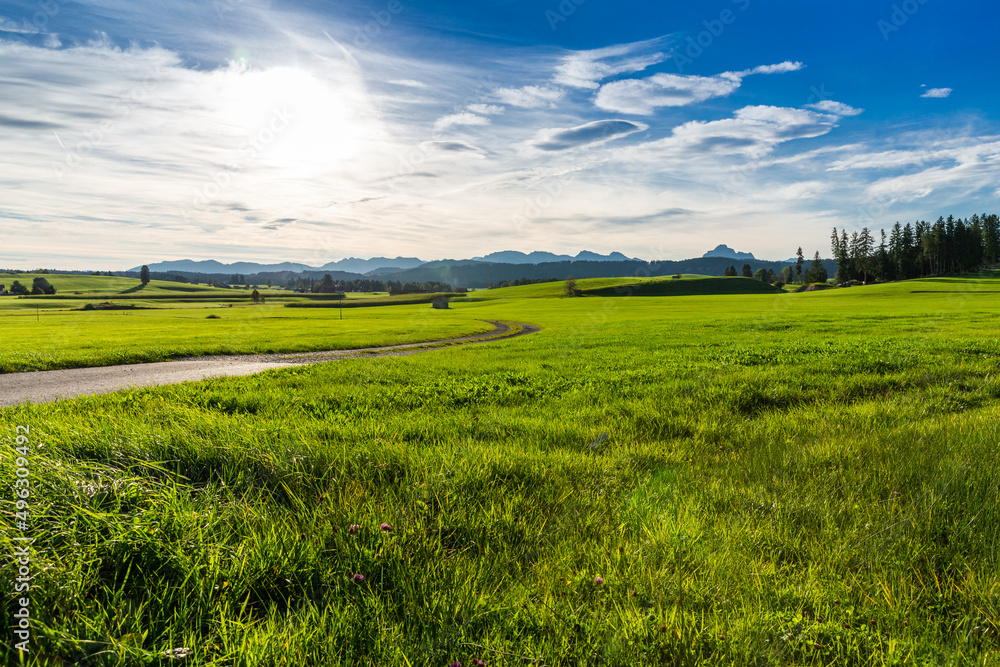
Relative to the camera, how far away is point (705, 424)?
7.38 metres

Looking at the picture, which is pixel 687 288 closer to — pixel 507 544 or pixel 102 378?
pixel 102 378

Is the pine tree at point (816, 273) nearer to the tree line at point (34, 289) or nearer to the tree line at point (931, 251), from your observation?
the tree line at point (931, 251)

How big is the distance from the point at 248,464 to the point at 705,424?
645 cm

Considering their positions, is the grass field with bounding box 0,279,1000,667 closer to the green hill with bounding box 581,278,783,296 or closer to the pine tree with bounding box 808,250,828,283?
the green hill with bounding box 581,278,783,296

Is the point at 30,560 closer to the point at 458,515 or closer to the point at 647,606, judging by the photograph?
the point at 458,515

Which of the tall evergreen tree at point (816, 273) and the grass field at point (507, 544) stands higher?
the tall evergreen tree at point (816, 273)

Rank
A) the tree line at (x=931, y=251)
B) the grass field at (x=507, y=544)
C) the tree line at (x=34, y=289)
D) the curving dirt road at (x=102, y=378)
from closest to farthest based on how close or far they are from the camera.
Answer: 1. the grass field at (x=507, y=544)
2. the curving dirt road at (x=102, y=378)
3. the tree line at (x=931, y=251)
4. the tree line at (x=34, y=289)

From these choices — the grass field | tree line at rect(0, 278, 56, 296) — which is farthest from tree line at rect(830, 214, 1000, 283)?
tree line at rect(0, 278, 56, 296)

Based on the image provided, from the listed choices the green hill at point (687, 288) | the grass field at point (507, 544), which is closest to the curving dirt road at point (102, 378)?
the grass field at point (507, 544)

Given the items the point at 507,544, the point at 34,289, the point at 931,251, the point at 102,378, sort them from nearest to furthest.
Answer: the point at 507,544 < the point at 102,378 < the point at 931,251 < the point at 34,289

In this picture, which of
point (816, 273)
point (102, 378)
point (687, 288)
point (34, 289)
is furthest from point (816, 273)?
point (34, 289)

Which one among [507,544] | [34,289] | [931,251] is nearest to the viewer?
[507,544]

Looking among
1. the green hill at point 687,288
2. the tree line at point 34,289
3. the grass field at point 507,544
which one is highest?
the tree line at point 34,289

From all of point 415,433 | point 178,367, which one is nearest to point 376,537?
point 415,433
